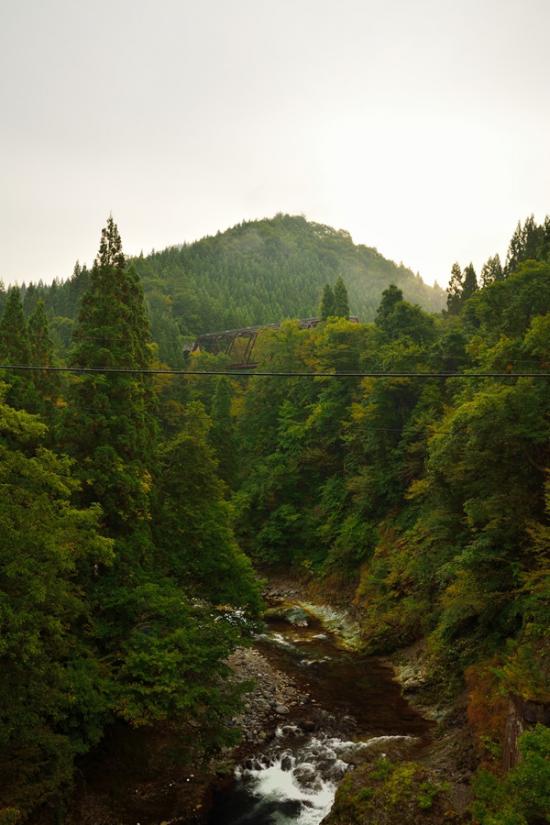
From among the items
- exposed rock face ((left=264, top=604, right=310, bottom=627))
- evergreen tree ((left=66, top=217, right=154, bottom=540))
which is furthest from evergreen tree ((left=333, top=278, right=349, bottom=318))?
evergreen tree ((left=66, top=217, right=154, bottom=540))

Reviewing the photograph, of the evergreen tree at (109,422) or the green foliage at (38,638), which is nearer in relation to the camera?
the green foliage at (38,638)

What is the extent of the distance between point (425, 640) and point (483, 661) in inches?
294

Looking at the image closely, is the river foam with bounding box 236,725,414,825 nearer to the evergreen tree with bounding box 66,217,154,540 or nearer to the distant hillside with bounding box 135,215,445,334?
the evergreen tree with bounding box 66,217,154,540

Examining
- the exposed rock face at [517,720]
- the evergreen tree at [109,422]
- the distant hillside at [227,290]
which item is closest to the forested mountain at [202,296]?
the distant hillside at [227,290]

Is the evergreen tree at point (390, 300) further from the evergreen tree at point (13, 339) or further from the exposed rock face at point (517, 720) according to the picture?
the exposed rock face at point (517, 720)

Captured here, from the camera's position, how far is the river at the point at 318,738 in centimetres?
1569

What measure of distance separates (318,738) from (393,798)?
537 centimetres

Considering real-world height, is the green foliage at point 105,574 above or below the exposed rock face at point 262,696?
above

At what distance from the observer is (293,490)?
47.4 m

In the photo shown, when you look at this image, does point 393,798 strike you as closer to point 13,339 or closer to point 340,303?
point 13,339

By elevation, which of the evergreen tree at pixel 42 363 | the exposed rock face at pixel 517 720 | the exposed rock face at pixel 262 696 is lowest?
the exposed rock face at pixel 262 696

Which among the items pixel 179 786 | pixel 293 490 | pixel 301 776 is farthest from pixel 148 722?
pixel 293 490

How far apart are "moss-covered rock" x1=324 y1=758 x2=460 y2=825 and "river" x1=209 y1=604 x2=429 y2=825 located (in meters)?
1.09

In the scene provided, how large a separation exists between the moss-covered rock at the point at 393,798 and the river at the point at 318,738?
1.09 m
